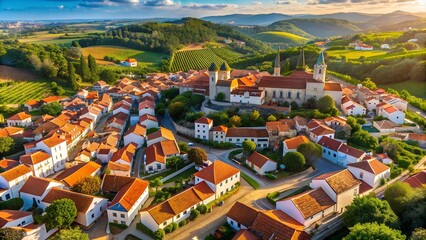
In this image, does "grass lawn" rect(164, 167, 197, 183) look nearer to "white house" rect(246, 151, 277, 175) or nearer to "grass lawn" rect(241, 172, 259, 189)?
"grass lawn" rect(241, 172, 259, 189)

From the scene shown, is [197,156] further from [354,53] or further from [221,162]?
[354,53]

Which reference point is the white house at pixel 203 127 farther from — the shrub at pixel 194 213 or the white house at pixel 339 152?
the shrub at pixel 194 213

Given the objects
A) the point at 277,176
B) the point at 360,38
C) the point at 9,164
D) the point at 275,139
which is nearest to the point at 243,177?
the point at 277,176

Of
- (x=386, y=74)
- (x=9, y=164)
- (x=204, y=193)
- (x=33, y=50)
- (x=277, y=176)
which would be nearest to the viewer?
(x=204, y=193)

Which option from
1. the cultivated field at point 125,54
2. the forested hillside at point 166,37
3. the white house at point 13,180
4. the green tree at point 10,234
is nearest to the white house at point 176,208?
the green tree at point 10,234

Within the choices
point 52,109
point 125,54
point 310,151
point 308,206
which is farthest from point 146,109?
point 125,54

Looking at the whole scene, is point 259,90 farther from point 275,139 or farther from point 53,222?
point 53,222
